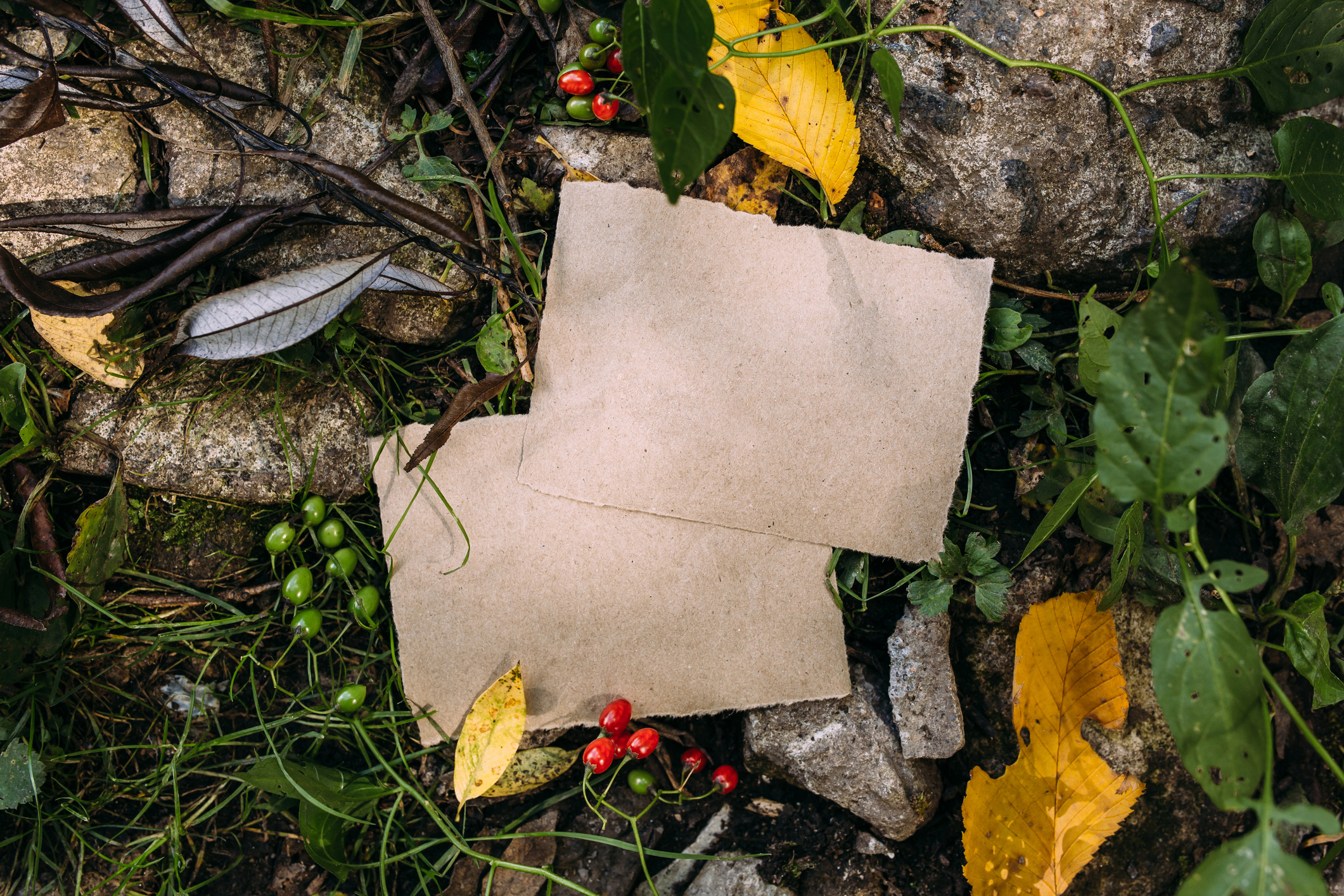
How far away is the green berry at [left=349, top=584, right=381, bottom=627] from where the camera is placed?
1799 millimetres

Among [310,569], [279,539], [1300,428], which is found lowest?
[310,569]

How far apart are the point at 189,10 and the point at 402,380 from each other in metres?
1.00

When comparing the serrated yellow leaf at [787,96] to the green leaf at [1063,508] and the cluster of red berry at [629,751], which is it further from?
the cluster of red berry at [629,751]

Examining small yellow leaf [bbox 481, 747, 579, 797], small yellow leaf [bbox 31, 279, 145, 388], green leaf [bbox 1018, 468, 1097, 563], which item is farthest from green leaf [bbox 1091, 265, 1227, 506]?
small yellow leaf [bbox 31, 279, 145, 388]

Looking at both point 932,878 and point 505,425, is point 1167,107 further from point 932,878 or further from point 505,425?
point 932,878

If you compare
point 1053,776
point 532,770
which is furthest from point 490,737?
point 1053,776

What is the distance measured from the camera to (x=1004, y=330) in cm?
175

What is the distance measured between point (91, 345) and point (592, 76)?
1315mm

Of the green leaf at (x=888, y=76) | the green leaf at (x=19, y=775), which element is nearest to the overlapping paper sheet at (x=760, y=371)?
the green leaf at (x=888, y=76)

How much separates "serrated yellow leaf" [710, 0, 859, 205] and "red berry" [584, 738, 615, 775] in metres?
1.40

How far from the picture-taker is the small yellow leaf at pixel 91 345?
5.59 feet

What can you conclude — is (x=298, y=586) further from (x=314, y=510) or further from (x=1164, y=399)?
(x=1164, y=399)

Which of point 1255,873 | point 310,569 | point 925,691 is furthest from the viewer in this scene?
point 310,569

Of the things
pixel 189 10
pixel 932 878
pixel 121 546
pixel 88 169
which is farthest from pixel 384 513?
pixel 932 878
